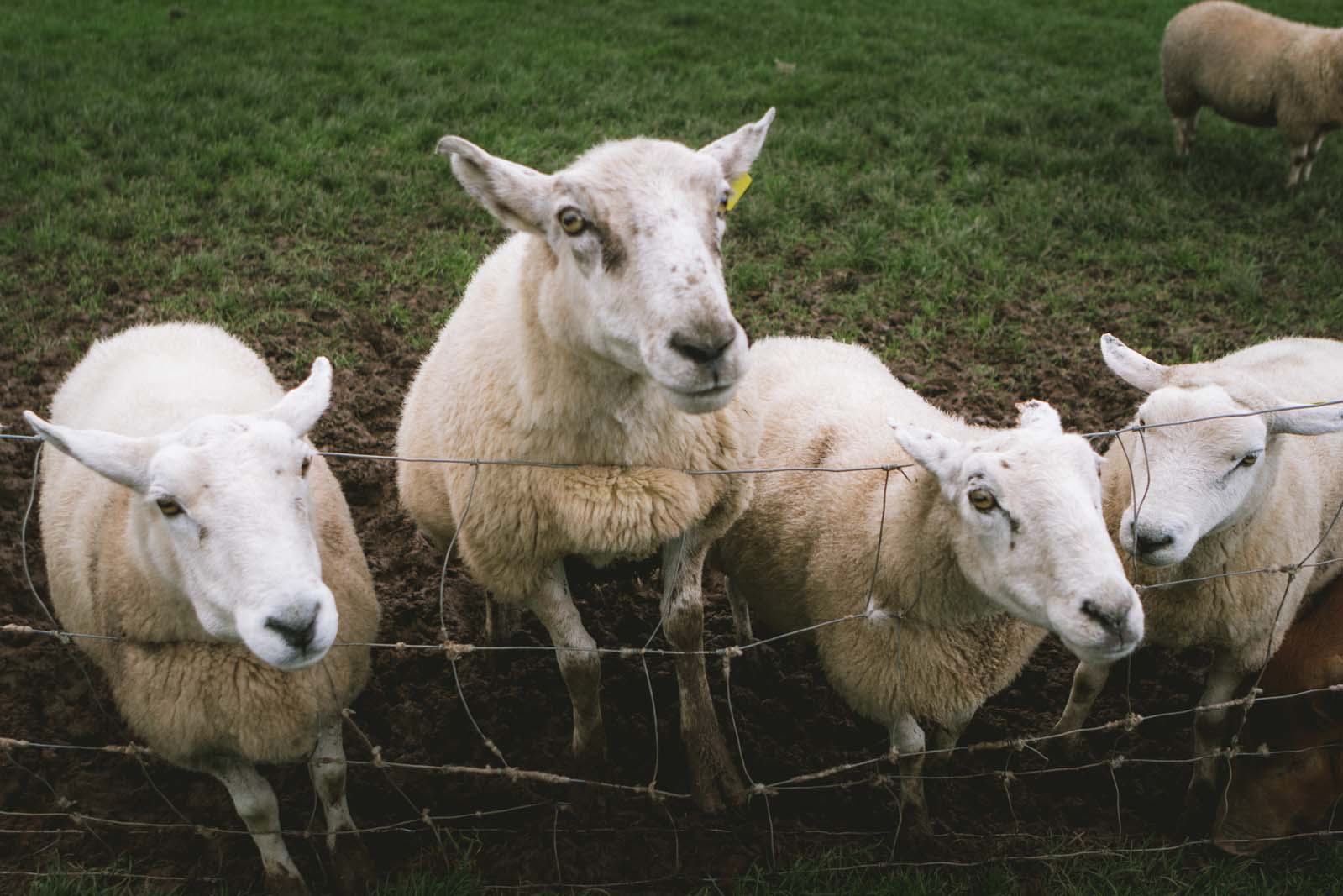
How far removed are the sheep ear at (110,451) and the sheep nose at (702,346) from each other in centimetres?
148

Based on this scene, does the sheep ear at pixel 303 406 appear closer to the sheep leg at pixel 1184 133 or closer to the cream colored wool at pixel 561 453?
the cream colored wool at pixel 561 453

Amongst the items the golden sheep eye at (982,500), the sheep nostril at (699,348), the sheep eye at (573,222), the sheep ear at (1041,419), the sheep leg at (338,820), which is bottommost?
the sheep leg at (338,820)

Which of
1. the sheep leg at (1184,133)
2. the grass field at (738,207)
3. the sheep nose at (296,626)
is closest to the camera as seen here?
the sheep nose at (296,626)

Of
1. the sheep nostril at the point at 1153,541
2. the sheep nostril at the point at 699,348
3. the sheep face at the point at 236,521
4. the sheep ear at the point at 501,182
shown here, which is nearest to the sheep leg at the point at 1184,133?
the sheep nostril at the point at 1153,541

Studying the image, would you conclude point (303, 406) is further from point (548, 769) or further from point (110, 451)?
point (548, 769)

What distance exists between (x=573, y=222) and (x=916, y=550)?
1.55 meters

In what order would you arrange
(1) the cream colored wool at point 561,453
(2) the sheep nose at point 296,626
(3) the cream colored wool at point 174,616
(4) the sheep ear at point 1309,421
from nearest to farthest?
A: (2) the sheep nose at point 296,626 < (3) the cream colored wool at point 174,616 < (1) the cream colored wool at point 561,453 < (4) the sheep ear at point 1309,421

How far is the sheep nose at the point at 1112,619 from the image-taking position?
2.57m

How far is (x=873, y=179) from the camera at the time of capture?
7.71m

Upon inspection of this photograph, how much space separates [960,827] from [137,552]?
9.64ft

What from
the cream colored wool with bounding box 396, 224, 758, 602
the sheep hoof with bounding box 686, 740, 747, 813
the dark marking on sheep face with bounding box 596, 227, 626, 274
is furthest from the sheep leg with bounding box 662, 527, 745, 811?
the dark marking on sheep face with bounding box 596, 227, 626, 274

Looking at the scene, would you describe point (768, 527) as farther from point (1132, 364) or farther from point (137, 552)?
point (137, 552)

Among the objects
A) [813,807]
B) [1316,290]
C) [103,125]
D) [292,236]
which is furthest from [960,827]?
[103,125]

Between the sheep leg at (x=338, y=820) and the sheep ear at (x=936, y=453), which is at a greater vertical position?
the sheep ear at (x=936, y=453)
